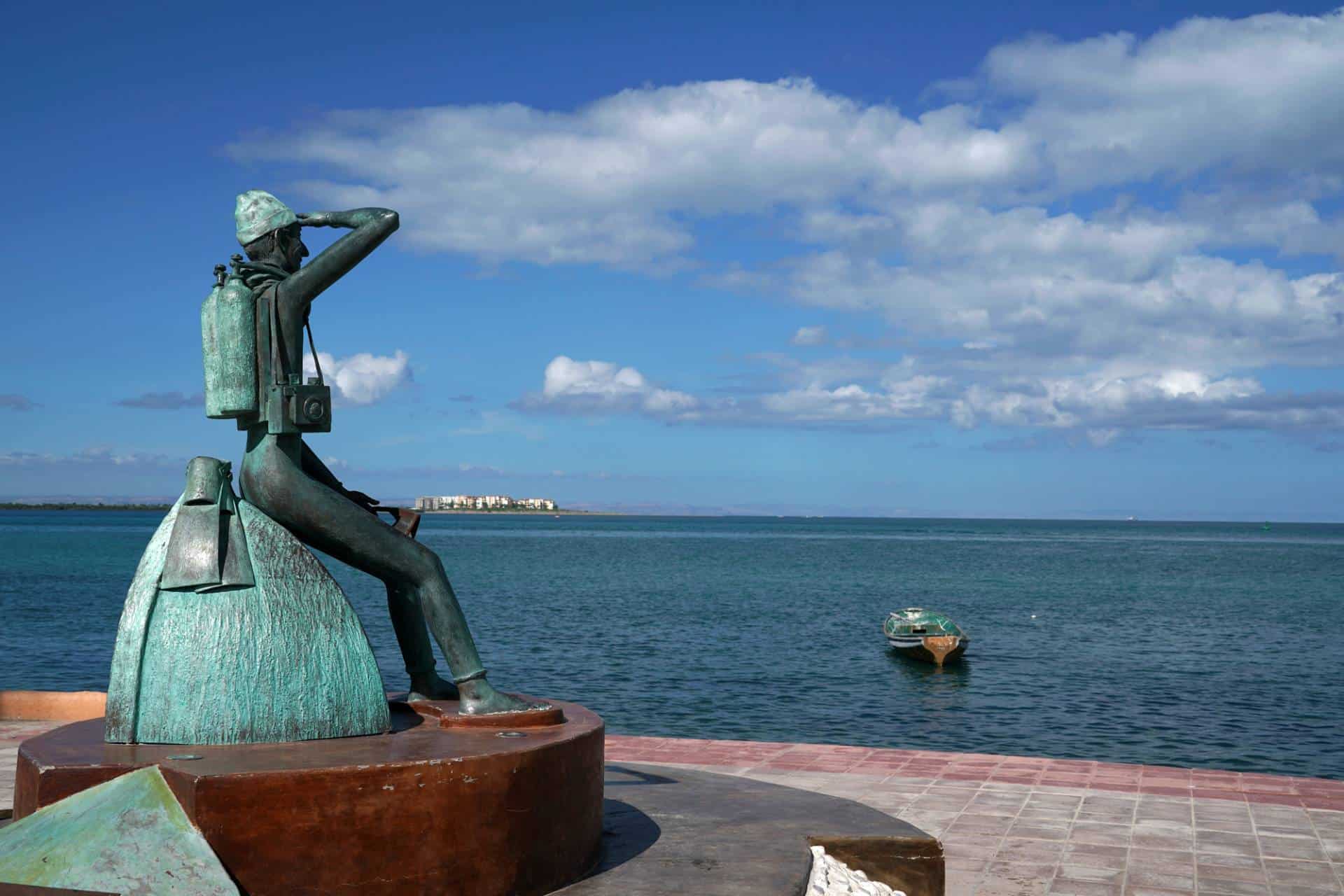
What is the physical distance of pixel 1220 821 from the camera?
8.17 metres

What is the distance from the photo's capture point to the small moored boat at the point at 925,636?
2767cm

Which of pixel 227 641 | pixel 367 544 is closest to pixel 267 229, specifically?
pixel 367 544

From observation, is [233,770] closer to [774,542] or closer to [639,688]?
[639,688]

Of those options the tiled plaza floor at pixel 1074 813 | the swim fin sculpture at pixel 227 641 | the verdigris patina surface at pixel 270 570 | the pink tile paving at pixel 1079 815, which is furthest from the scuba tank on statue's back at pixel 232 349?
the pink tile paving at pixel 1079 815

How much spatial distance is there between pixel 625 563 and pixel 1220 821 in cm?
6282

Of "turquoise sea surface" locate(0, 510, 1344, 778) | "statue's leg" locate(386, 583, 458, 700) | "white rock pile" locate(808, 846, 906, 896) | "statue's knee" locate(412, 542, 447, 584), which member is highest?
"statue's knee" locate(412, 542, 447, 584)

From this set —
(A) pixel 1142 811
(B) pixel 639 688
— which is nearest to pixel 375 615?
(B) pixel 639 688

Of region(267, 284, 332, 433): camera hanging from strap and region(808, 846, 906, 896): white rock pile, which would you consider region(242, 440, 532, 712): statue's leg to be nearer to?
region(267, 284, 332, 433): camera hanging from strap

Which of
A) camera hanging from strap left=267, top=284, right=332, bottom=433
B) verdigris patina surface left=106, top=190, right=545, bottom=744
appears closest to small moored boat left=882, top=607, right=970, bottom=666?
verdigris patina surface left=106, top=190, right=545, bottom=744

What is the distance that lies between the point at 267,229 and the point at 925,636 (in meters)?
24.2

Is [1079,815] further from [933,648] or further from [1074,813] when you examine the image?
[933,648]

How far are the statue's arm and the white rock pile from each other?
11.4 feet

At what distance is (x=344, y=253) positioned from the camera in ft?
18.4

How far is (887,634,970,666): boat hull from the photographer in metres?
27.6
